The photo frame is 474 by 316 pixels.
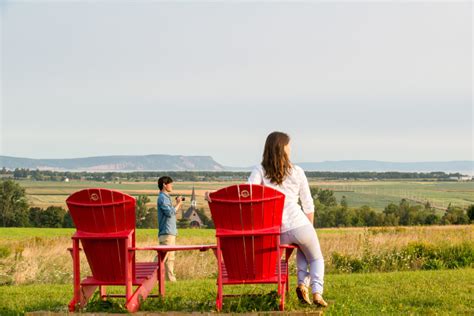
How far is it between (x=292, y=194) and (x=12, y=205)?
84964mm

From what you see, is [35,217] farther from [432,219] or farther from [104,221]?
[104,221]

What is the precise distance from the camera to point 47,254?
21.1 m

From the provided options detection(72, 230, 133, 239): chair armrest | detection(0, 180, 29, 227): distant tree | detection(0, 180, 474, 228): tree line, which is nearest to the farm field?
detection(72, 230, 133, 239): chair armrest

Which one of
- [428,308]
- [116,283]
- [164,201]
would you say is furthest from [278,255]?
[164,201]

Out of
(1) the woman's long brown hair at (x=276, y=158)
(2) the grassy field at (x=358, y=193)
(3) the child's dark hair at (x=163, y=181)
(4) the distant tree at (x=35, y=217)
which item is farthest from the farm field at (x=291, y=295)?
(4) the distant tree at (x=35, y=217)

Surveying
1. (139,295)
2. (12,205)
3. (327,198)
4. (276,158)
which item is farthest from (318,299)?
(12,205)

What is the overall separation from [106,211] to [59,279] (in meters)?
8.87

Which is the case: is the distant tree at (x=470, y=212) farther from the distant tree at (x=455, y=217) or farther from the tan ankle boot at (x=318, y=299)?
the tan ankle boot at (x=318, y=299)

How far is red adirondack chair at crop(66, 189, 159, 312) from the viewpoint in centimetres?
724

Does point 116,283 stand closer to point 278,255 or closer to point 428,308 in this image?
point 278,255

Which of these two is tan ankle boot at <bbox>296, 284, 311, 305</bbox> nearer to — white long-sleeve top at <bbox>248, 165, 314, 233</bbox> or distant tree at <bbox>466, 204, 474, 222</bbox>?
white long-sleeve top at <bbox>248, 165, 314, 233</bbox>

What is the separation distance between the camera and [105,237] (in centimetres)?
732

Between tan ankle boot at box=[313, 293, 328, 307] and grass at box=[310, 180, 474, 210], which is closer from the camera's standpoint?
tan ankle boot at box=[313, 293, 328, 307]

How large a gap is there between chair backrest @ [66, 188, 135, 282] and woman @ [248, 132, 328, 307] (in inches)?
51.7
